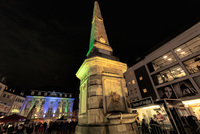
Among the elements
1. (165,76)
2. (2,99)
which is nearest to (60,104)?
(2,99)

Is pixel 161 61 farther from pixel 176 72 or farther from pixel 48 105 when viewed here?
pixel 48 105

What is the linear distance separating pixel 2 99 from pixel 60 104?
20582 mm

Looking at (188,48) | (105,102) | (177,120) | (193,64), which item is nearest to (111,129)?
(105,102)

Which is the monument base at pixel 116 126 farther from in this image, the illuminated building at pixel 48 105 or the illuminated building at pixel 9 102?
the illuminated building at pixel 9 102

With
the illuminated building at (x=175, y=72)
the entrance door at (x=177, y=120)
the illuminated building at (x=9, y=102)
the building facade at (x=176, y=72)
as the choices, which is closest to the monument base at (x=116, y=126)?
the entrance door at (x=177, y=120)

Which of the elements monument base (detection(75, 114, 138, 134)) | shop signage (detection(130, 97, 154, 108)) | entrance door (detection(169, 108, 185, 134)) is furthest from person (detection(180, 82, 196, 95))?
monument base (detection(75, 114, 138, 134))

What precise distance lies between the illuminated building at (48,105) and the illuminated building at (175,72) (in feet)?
112

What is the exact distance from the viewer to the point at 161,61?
73.4 ft

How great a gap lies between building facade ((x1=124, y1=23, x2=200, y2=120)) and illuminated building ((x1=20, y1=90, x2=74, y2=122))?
34.2m

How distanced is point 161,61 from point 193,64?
5.97 m

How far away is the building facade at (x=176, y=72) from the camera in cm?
1593

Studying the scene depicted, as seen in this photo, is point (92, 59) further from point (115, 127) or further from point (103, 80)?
point (115, 127)

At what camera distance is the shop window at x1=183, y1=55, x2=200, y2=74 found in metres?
16.3

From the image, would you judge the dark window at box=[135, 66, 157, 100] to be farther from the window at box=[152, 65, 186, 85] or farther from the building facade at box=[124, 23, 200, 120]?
the window at box=[152, 65, 186, 85]
